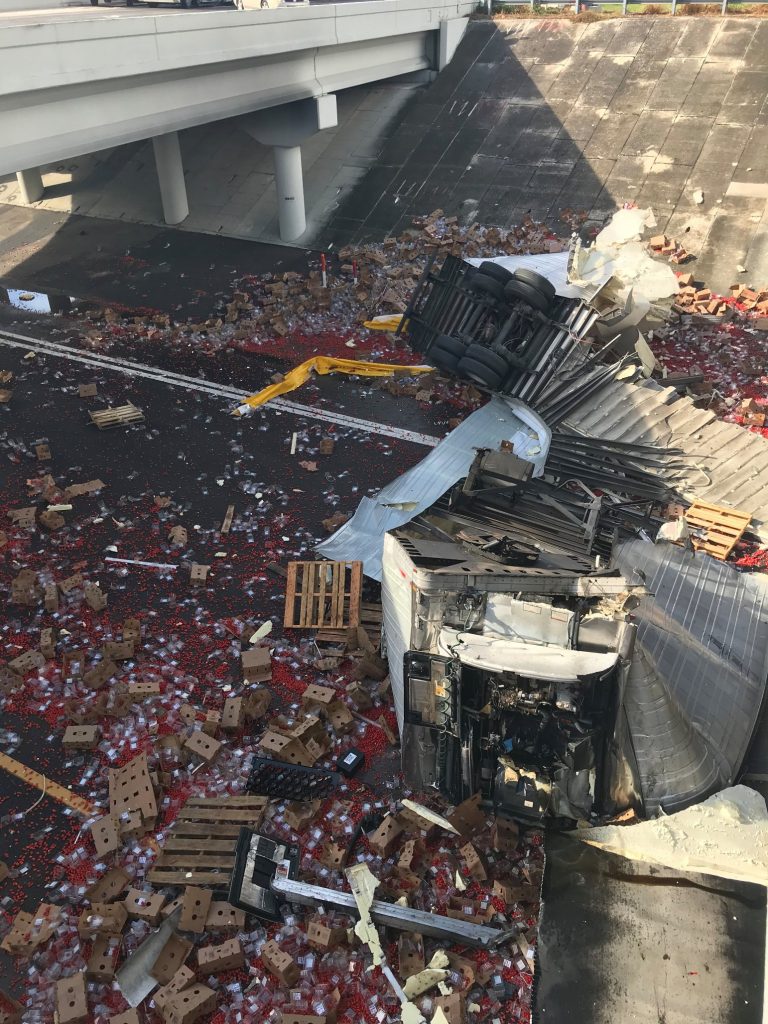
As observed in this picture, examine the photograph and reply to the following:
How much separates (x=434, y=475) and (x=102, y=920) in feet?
25.1

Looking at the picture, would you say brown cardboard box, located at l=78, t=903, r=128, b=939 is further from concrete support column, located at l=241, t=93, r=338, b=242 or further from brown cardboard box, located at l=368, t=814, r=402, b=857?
concrete support column, located at l=241, t=93, r=338, b=242

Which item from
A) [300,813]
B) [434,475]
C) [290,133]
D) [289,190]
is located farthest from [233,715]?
[290,133]

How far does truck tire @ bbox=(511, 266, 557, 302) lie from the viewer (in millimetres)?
14750

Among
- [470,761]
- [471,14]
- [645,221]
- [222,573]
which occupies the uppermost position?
[471,14]

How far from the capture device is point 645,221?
18.2 m

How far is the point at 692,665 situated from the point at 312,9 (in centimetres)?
1895

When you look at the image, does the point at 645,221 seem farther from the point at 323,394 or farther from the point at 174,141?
the point at 174,141

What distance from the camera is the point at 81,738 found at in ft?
28.5

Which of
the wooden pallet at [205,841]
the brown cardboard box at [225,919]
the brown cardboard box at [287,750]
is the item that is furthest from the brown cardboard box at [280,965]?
the brown cardboard box at [287,750]

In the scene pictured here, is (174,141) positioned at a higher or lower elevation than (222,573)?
higher

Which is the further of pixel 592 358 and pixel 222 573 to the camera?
pixel 592 358

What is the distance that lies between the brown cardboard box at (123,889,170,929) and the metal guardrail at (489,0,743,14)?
1128 inches

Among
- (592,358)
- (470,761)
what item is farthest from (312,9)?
(470,761)

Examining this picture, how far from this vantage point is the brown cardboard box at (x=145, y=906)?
702cm
